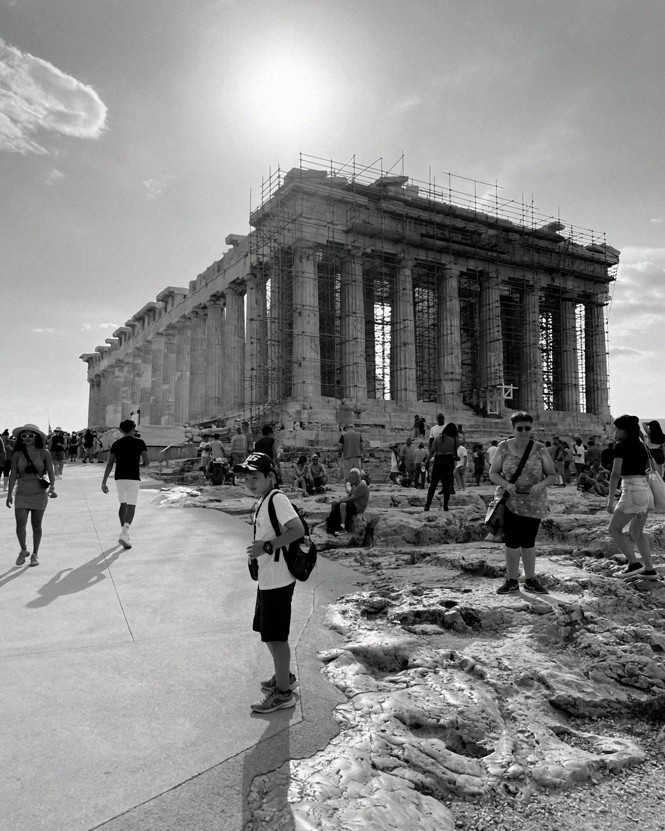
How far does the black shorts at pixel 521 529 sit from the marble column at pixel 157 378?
40.9 meters

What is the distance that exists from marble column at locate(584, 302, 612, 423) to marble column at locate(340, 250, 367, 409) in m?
17.3

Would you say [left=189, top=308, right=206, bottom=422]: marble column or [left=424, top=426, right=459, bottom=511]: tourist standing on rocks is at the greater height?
[left=189, top=308, right=206, bottom=422]: marble column

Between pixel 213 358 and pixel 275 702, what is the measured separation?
34.0 meters

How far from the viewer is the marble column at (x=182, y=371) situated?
134ft

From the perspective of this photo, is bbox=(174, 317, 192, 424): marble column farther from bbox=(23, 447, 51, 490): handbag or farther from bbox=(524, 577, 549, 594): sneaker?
bbox=(524, 577, 549, 594): sneaker

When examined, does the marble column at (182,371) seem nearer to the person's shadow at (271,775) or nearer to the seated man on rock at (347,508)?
the seated man on rock at (347,508)

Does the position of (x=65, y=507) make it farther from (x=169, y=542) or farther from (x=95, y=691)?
(x=95, y=691)

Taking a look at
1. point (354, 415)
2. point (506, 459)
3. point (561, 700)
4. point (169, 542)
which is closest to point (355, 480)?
point (169, 542)

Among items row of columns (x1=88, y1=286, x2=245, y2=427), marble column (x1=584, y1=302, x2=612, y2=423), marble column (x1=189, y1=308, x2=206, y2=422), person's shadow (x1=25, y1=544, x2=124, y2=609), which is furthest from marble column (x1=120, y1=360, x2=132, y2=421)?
person's shadow (x1=25, y1=544, x2=124, y2=609)

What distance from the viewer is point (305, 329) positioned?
28.8 meters

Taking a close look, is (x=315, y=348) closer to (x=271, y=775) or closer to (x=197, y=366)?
(x=197, y=366)

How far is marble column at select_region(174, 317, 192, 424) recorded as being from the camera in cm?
4088

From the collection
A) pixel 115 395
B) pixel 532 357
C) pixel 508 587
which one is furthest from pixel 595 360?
pixel 115 395

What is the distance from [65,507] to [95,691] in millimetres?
9013
